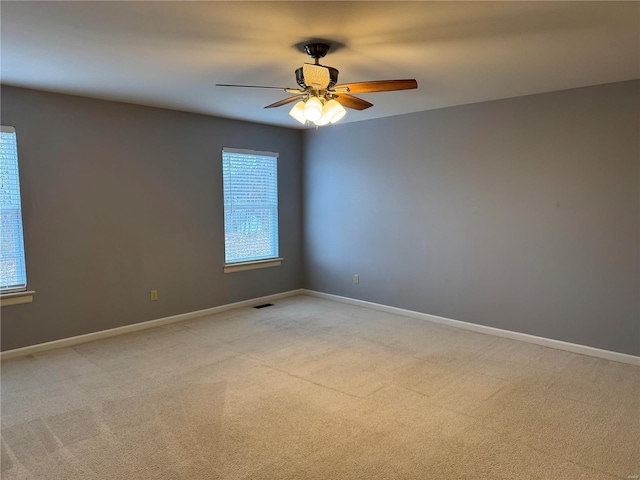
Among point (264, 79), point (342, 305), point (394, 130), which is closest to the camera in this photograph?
point (264, 79)

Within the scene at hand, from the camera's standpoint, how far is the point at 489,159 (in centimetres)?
425

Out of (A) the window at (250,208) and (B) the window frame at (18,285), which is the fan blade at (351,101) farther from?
(B) the window frame at (18,285)

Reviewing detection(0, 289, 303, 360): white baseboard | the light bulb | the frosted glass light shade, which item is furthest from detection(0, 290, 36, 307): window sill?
the light bulb

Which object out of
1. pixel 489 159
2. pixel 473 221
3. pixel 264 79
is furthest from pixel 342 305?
pixel 264 79

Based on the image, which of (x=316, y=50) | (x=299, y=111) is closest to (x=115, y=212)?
(x=299, y=111)

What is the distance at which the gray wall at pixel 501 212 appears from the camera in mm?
3578

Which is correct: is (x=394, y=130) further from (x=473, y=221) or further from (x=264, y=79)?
(x=264, y=79)

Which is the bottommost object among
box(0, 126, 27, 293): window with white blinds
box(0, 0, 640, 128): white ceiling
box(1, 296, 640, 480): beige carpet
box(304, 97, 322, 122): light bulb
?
box(1, 296, 640, 480): beige carpet

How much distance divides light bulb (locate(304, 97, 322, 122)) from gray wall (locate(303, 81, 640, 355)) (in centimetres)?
219

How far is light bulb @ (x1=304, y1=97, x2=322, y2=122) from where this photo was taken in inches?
108

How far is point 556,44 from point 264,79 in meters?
2.04

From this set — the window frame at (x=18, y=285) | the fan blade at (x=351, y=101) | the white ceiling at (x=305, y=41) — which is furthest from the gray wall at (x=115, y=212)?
the fan blade at (x=351, y=101)

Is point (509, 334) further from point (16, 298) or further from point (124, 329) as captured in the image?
point (16, 298)

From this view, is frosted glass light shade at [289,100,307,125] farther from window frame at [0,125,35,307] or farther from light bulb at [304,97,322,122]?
window frame at [0,125,35,307]
